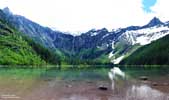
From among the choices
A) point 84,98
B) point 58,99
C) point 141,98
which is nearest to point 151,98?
point 141,98

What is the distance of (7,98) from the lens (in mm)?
42469

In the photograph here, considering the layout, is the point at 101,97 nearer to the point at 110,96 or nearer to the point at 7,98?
the point at 110,96

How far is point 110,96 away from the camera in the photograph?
4556cm

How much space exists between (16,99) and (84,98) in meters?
8.31

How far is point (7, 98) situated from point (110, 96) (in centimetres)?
1301

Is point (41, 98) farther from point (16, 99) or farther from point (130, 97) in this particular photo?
point (130, 97)

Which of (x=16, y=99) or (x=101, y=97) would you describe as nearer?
(x=16, y=99)

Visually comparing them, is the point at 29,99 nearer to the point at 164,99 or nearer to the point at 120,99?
the point at 120,99

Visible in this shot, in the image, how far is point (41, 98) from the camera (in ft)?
143

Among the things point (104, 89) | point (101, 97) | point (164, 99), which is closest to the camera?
point (164, 99)

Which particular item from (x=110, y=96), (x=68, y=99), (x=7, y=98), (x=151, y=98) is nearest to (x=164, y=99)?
(x=151, y=98)

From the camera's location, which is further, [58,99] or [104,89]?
[104,89]

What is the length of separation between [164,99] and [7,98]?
18.8 m

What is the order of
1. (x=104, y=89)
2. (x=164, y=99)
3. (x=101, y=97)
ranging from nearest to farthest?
(x=164, y=99)
(x=101, y=97)
(x=104, y=89)
